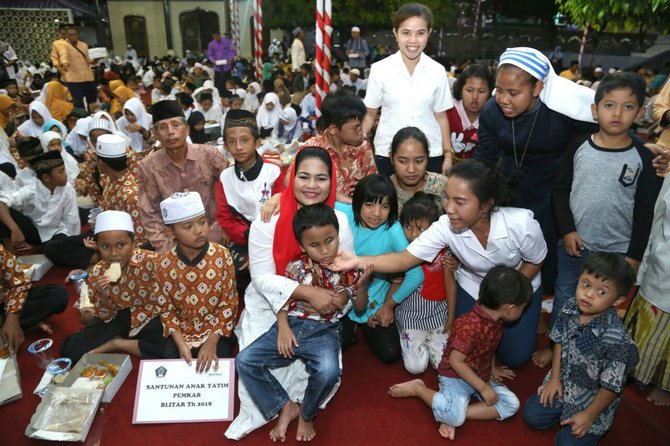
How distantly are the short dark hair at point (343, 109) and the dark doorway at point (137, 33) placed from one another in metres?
24.9

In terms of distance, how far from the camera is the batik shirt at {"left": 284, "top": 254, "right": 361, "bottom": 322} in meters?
2.43

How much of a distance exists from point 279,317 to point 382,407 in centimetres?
79

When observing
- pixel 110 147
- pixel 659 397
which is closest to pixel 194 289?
pixel 110 147

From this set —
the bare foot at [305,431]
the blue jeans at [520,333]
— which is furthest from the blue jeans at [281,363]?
the blue jeans at [520,333]

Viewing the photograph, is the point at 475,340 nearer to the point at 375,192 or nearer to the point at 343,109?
the point at 375,192

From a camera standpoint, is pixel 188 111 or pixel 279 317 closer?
pixel 279 317

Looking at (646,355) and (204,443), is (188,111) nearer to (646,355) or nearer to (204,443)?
(204,443)

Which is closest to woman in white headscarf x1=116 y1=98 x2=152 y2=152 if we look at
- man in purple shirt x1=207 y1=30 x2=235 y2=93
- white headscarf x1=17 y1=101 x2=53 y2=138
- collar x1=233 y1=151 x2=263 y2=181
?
white headscarf x1=17 y1=101 x2=53 y2=138

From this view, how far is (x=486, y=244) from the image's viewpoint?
2473mm

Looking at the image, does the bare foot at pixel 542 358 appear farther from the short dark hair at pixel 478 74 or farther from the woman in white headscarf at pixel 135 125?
the woman in white headscarf at pixel 135 125

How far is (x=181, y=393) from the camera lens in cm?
246

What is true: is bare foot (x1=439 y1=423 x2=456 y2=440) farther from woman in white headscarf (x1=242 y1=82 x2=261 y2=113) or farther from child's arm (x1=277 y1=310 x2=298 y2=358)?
woman in white headscarf (x1=242 y1=82 x2=261 y2=113)

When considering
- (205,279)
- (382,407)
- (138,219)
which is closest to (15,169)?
(138,219)

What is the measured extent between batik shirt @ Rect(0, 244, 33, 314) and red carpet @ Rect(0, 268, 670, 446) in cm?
47
